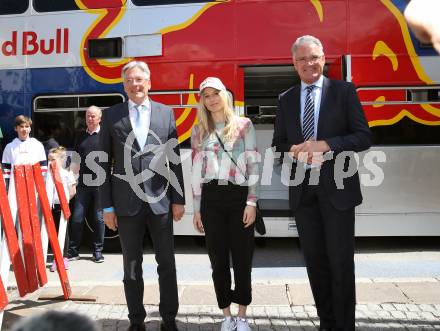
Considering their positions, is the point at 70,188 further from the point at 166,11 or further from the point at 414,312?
Answer: the point at 414,312

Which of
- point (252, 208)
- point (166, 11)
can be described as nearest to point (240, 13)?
point (166, 11)

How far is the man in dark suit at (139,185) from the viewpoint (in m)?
3.43

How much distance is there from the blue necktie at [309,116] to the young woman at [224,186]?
390mm

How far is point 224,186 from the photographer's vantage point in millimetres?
3389

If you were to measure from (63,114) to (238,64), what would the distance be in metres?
2.49

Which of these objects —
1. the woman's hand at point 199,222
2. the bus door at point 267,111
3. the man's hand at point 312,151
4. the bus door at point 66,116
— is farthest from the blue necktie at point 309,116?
the bus door at point 66,116

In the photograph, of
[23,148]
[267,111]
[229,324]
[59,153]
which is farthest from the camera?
[267,111]

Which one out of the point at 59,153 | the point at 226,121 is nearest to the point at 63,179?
the point at 59,153

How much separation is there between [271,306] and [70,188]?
2.76 meters

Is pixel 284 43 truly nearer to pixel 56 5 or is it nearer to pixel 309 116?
pixel 309 116

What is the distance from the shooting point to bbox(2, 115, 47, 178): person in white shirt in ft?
19.7

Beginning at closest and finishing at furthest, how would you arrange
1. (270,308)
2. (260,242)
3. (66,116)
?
(270,308) → (66,116) → (260,242)

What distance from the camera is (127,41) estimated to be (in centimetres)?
614

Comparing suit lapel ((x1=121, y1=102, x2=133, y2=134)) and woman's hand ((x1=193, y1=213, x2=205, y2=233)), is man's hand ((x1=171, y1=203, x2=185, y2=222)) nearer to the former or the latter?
woman's hand ((x1=193, y1=213, x2=205, y2=233))
